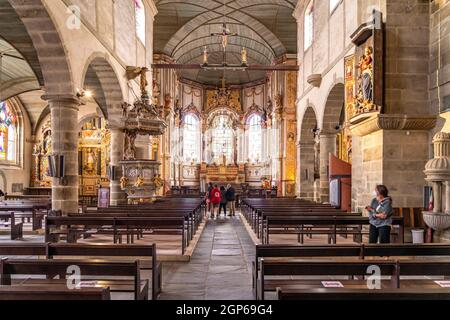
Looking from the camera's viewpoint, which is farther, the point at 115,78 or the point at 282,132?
the point at 282,132

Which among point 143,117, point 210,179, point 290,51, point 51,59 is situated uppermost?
point 290,51

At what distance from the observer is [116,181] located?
58.5ft

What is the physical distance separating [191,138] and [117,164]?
2217 cm

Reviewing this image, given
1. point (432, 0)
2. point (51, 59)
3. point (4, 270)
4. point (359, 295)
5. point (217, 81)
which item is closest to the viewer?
point (359, 295)

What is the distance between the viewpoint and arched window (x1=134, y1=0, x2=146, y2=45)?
21320 millimetres

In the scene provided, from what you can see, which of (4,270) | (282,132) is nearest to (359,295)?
(4,270)

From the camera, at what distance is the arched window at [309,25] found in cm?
2075

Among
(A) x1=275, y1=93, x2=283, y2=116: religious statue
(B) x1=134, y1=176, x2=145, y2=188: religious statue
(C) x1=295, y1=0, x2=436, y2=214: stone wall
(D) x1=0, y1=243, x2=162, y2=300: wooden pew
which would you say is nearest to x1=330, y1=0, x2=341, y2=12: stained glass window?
(C) x1=295, y1=0, x2=436, y2=214: stone wall

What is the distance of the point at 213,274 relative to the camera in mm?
7199

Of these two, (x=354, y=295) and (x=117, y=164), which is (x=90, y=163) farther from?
(x=354, y=295)

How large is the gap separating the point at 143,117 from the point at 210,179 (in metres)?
21.5

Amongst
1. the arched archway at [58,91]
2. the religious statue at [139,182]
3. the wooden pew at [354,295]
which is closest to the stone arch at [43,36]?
the arched archway at [58,91]

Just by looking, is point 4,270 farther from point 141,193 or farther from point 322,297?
point 141,193

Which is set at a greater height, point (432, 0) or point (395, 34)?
point (432, 0)
